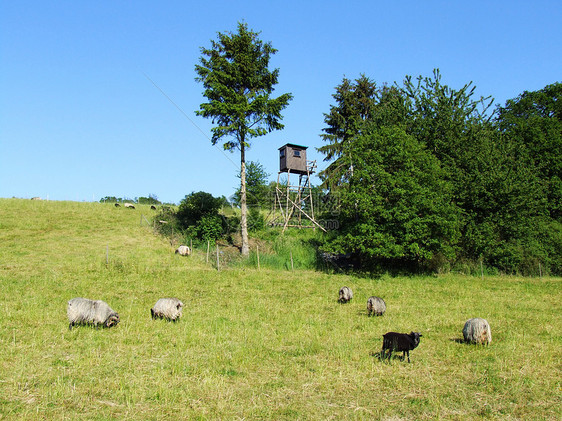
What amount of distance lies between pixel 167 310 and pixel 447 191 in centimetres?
2106

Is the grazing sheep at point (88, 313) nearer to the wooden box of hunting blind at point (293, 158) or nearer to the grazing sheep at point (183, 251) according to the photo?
the grazing sheep at point (183, 251)

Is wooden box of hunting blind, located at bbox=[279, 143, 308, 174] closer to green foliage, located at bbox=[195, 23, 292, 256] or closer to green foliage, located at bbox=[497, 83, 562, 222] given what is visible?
green foliage, located at bbox=[195, 23, 292, 256]

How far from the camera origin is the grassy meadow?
710cm

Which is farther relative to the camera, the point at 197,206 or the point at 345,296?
the point at 197,206

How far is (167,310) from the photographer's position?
13.3m

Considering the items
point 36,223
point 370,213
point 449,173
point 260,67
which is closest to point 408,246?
point 370,213

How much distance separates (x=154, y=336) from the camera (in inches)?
454

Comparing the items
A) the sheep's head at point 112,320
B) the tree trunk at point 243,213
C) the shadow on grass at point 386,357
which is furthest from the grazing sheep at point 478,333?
the tree trunk at point 243,213

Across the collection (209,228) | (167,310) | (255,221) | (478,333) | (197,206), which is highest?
(197,206)

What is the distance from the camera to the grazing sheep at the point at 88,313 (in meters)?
12.0

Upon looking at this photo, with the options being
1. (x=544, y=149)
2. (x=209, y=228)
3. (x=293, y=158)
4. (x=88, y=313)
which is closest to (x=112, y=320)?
(x=88, y=313)

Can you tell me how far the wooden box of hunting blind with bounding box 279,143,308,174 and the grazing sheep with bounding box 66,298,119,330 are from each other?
29064 mm

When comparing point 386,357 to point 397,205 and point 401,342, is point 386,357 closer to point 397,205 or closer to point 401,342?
point 401,342

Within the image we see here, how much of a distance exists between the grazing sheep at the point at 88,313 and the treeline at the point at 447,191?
16.5m
